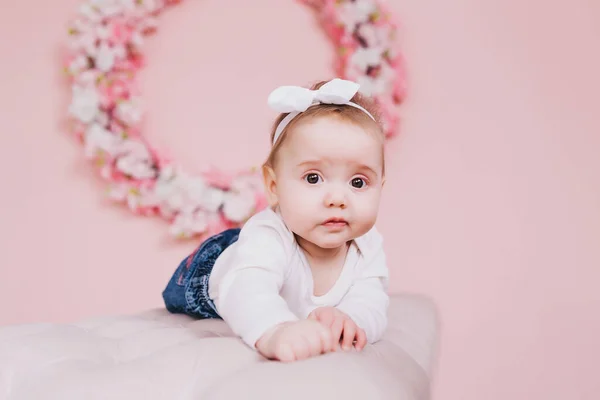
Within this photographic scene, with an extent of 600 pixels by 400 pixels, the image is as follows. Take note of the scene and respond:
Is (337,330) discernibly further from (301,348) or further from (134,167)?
(134,167)

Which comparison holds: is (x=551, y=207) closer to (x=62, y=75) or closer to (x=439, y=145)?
(x=439, y=145)

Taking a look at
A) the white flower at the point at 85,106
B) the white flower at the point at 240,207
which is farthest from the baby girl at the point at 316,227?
the white flower at the point at 85,106

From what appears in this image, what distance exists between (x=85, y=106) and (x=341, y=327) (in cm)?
163

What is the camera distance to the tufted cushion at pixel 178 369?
0.83 m

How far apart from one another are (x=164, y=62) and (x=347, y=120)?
148cm

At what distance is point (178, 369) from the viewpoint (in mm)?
938

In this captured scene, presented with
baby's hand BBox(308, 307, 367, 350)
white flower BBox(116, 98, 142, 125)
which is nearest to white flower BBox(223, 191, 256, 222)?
white flower BBox(116, 98, 142, 125)

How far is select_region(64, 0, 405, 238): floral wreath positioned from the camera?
2393 millimetres

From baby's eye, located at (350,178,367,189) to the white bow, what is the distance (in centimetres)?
16

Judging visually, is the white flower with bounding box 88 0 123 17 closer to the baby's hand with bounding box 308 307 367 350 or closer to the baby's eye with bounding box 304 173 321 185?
the baby's eye with bounding box 304 173 321 185

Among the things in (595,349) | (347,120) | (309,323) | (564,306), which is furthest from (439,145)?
(309,323)

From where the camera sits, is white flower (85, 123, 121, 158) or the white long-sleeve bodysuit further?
white flower (85, 123, 121, 158)

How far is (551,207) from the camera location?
2.36 m

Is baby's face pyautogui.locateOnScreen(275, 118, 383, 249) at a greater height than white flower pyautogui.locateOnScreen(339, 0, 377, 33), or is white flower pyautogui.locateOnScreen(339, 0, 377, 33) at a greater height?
white flower pyautogui.locateOnScreen(339, 0, 377, 33)
